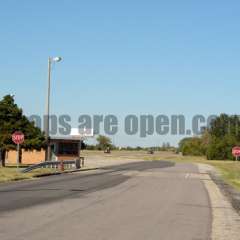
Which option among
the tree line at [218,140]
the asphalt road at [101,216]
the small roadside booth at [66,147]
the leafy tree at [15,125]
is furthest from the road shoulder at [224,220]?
the tree line at [218,140]

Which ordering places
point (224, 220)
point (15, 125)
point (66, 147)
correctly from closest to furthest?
point (224, 220) < point (15, 125) < point (66, 147)

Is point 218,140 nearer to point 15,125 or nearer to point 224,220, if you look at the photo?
point 15,125

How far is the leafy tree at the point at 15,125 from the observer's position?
156ft

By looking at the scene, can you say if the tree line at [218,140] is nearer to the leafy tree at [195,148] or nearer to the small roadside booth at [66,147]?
the leafy tree at [195,148]

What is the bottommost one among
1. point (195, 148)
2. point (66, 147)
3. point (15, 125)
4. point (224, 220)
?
point (224, 220)

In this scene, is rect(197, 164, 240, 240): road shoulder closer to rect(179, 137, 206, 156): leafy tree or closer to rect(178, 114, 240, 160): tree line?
rect(178, 114, 240, 160): tree line

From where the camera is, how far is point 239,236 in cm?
1291

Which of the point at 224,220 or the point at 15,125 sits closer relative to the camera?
the point at 224,220

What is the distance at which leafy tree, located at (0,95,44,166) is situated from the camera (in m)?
47.5

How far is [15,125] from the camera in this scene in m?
47.8

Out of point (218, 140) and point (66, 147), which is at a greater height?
point (218, 140)

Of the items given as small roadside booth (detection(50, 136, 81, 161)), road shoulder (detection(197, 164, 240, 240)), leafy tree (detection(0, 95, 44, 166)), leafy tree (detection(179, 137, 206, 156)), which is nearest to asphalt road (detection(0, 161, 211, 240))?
road shoulder (detection(197, 164, 240, 240))

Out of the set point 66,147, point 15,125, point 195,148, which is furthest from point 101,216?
point 195,148

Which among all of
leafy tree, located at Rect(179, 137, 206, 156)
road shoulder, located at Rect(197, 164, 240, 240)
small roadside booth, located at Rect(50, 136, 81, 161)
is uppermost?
leafy tree, located at Rect(179, 137, 206, 156)
